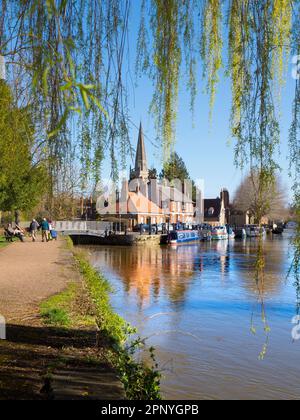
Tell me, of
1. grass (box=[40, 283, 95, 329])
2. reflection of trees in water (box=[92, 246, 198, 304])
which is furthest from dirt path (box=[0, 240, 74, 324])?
reflection of trees in water (box=[92, 246, 198, 304])

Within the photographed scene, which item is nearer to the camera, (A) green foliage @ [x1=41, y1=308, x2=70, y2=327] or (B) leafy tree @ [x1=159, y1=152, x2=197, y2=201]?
(B) leafy tree @ [x1=159, y1=152, x2=197, y2=201]

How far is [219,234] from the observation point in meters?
73.1

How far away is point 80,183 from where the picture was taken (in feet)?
8.95

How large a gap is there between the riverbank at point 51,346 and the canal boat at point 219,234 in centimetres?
5863

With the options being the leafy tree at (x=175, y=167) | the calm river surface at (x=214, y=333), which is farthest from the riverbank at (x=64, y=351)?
the leafy tree at (x=175, y=167)

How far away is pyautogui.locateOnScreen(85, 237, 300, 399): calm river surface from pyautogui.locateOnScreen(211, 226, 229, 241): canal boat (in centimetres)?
4670

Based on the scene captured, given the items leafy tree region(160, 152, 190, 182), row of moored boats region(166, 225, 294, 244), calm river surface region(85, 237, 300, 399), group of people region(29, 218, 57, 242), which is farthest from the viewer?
row of moored boats region(166, 225, 294, 244)

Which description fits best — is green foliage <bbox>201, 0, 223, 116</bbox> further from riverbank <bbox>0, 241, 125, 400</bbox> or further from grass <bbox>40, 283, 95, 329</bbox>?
grass <bbox>40, 283, 95, 329</bbox>

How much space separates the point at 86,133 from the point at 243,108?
939 mm

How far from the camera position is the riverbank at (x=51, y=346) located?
4484mm

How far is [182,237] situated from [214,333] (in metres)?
48.0

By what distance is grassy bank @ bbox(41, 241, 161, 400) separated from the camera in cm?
594

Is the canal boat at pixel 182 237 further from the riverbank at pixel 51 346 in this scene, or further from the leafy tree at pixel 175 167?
the leafy tree at pixel 175 167

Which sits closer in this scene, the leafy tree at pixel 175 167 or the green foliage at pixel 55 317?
the leafy tree at pixel 175 167
